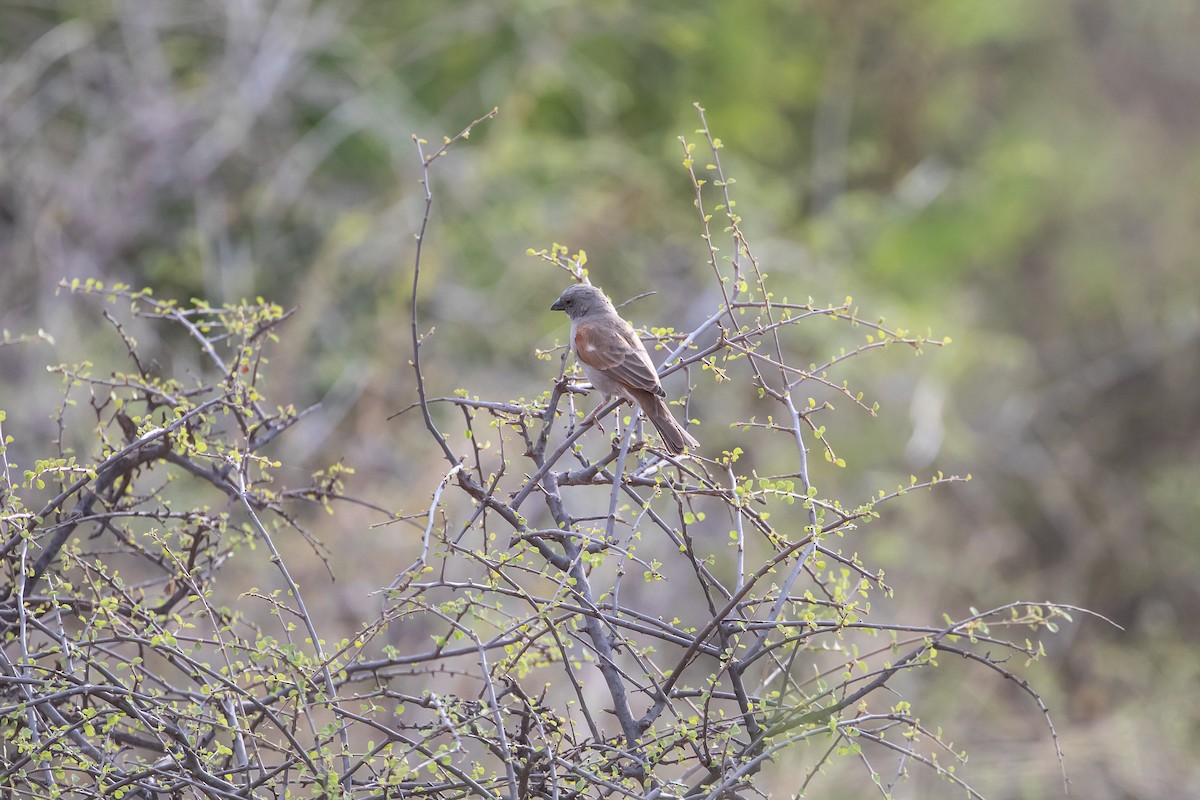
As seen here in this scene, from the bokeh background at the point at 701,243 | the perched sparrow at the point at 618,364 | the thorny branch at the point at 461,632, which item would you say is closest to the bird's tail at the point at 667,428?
the perched sparrow at the point at 618,364

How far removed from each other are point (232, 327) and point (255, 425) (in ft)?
0.91

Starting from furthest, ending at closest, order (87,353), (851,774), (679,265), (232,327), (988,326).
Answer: (988,326) < (679,265) < (851,774) < (87,353) < (232,327)

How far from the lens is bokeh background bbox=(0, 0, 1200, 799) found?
8695mm

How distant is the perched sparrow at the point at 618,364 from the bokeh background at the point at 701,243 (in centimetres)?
321

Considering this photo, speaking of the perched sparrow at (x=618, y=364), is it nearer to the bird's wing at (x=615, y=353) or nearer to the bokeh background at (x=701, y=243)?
the bird's wing at (x=615, y=353)

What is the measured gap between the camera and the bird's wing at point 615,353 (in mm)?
4066

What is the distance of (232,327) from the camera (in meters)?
3.35

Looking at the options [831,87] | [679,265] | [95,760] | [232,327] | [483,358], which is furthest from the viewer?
[831,87]

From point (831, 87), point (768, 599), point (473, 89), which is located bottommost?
point (768, 599)

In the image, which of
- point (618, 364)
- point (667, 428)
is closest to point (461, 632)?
point (667, 428)

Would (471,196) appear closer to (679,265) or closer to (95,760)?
(679,265)

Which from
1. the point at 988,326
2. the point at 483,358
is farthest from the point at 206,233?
the point at 988,326

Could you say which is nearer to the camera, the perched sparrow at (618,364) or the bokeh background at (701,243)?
the perched sparrow at (618,364)

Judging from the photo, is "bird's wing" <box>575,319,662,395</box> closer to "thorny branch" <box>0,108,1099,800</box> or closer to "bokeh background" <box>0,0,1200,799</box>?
"thorny branch" <box>0,108,1099,800</box>
